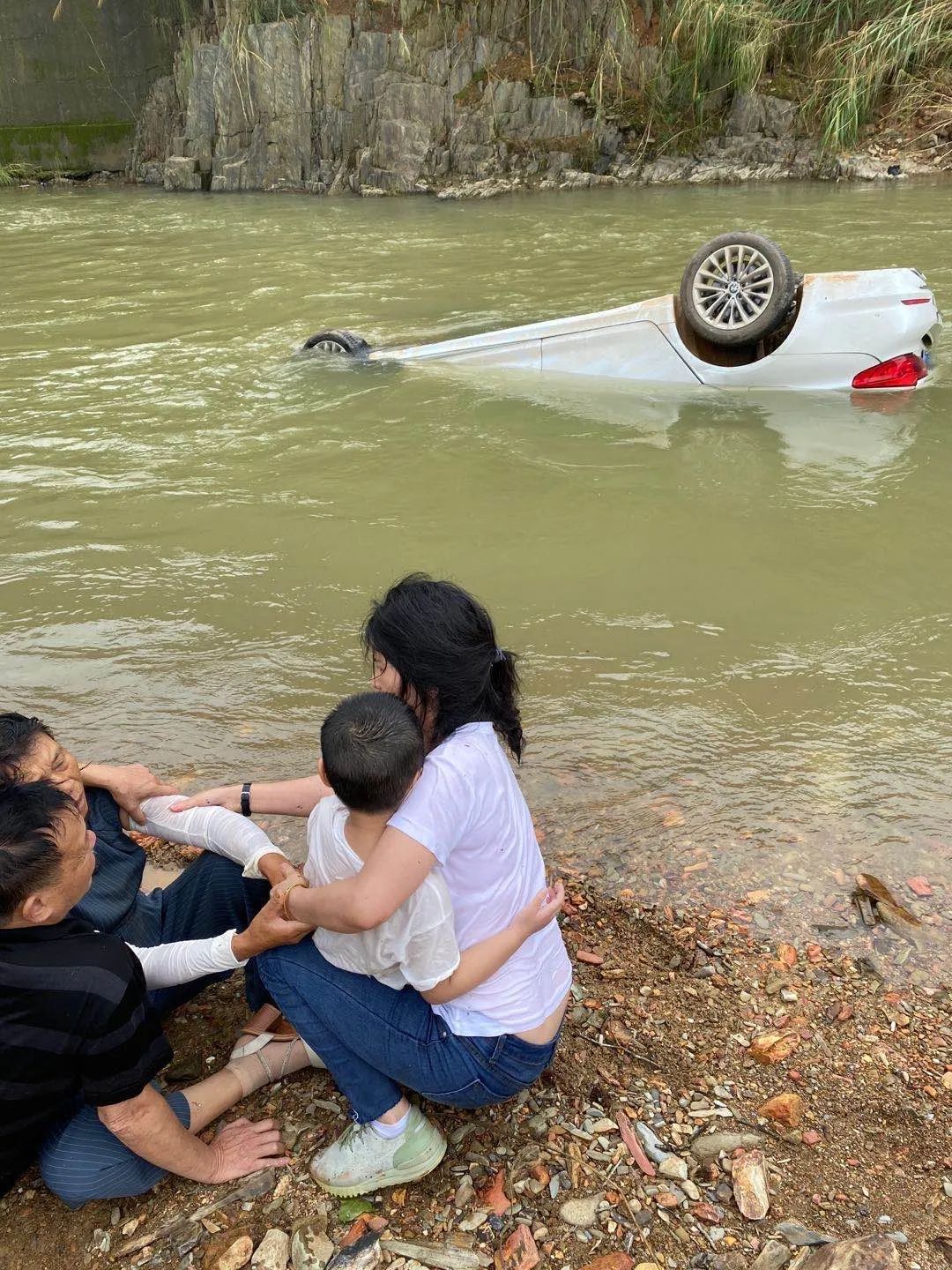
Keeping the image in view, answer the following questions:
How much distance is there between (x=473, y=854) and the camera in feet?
6.95

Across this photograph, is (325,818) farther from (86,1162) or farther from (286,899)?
(86,1162)

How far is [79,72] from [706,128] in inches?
588

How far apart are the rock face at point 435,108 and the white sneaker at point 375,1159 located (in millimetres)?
18507

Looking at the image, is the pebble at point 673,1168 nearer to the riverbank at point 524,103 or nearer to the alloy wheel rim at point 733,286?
the alloy wheel rim at point 733,286

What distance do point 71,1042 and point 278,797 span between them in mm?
987

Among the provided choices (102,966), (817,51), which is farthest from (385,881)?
(817,51)

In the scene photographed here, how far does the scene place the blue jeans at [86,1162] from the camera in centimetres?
211

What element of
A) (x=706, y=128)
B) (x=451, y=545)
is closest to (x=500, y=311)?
(x=451, y=545)

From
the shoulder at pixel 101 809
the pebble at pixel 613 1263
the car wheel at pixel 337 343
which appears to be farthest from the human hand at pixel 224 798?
the car wheel at pixel 337 343

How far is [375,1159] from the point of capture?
211cm

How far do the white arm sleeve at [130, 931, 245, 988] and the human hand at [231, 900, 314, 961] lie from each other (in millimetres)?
61

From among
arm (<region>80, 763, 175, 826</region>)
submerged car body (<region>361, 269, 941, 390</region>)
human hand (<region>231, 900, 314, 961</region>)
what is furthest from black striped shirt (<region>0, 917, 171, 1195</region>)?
submerged car body (<region>361, 269, 941, 390</region>)

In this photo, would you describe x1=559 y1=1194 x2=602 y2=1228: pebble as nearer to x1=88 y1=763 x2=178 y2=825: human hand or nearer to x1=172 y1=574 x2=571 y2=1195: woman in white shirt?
x1=172 y1=574 x2=571 y2=1195: woman in white shirt

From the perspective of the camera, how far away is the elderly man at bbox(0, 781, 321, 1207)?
6.48 feet
